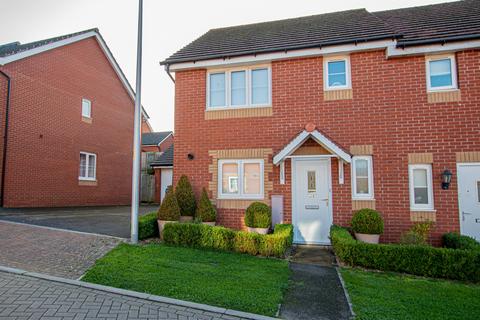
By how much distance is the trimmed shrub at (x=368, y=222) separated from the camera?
786 centimetres

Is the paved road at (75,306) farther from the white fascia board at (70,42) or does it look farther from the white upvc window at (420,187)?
the white fascia board at (70,42)

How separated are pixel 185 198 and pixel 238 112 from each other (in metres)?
3.28

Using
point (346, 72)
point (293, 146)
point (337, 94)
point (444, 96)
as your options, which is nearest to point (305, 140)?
point (293, 146)

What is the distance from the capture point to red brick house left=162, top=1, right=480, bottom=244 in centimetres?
843

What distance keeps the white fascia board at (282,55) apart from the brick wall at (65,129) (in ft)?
28.9

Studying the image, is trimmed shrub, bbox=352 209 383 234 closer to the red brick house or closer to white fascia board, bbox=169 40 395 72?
the red brick house

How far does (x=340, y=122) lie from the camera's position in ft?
30.1

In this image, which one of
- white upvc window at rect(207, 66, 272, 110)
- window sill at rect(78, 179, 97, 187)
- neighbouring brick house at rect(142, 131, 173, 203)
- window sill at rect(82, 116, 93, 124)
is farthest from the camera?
neighbouring brick house at rect(142, 131, 173, 203)

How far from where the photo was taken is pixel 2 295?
4.68 m

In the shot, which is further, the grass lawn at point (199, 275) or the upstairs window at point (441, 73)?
the upstairs window at point (441, 73)

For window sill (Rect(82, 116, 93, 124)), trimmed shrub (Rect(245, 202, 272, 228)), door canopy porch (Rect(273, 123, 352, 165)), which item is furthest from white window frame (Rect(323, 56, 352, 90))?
window sill (Rect(82, 116, 93, 124))

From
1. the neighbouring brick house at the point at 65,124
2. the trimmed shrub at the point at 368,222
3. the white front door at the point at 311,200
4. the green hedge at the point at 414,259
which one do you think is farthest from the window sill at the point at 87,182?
the green hedge at the point at 414,259

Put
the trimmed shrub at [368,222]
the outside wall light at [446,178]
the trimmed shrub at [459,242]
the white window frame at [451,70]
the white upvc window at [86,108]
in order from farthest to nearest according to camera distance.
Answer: the white upvc window at [86,108] → the white window frame at [451,70] → the outside wall light at [446,178] → the trimmed shrub at [368,222] → the trimmed shrub at [459,242]

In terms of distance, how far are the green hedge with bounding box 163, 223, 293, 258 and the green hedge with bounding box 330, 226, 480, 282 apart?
141 centimetres
